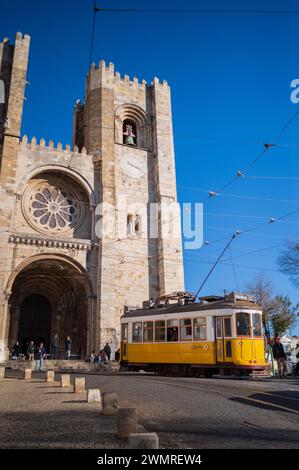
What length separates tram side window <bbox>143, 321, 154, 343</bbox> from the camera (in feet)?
55.9

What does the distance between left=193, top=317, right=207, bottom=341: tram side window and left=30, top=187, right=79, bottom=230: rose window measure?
1318 cm

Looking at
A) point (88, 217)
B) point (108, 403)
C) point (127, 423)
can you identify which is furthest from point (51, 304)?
point (127, 423)

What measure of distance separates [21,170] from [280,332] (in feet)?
94.2

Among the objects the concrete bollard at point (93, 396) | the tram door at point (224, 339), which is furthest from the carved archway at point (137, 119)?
the concrete bollard at point (93, 396)

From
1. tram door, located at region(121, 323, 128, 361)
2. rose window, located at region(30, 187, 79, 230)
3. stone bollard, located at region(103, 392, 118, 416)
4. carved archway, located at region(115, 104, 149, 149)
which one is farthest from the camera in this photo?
carved archway, located at region(115, 104, 149, 149)

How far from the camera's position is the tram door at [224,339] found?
14.4 meters

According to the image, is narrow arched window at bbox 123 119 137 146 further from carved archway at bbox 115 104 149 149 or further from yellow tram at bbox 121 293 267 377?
yellow tram at bbox 121 293 267 377

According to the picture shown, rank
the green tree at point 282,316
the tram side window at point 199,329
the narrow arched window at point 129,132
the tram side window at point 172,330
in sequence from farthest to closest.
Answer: the green tree at point 282,316
the narrow arched window at point 129,132
the tram side window at point 172,330
the tram side window at point 199,329

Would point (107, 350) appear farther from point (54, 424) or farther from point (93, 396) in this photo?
point (54, 424)

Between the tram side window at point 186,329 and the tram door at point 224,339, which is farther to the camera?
the tram side window at point 186,329

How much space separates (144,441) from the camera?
157 inches

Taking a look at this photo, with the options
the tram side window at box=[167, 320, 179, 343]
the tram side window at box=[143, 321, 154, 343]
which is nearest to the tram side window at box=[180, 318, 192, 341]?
the tram side window at box=[167, 320, 179, 343]

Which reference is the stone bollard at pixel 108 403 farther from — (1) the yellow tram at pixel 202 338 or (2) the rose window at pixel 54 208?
(2) the rose window at pixel 54 208

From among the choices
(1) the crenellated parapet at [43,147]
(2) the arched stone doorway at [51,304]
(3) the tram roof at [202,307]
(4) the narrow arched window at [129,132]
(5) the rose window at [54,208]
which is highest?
(4) the narrow arched window at [129,132]
